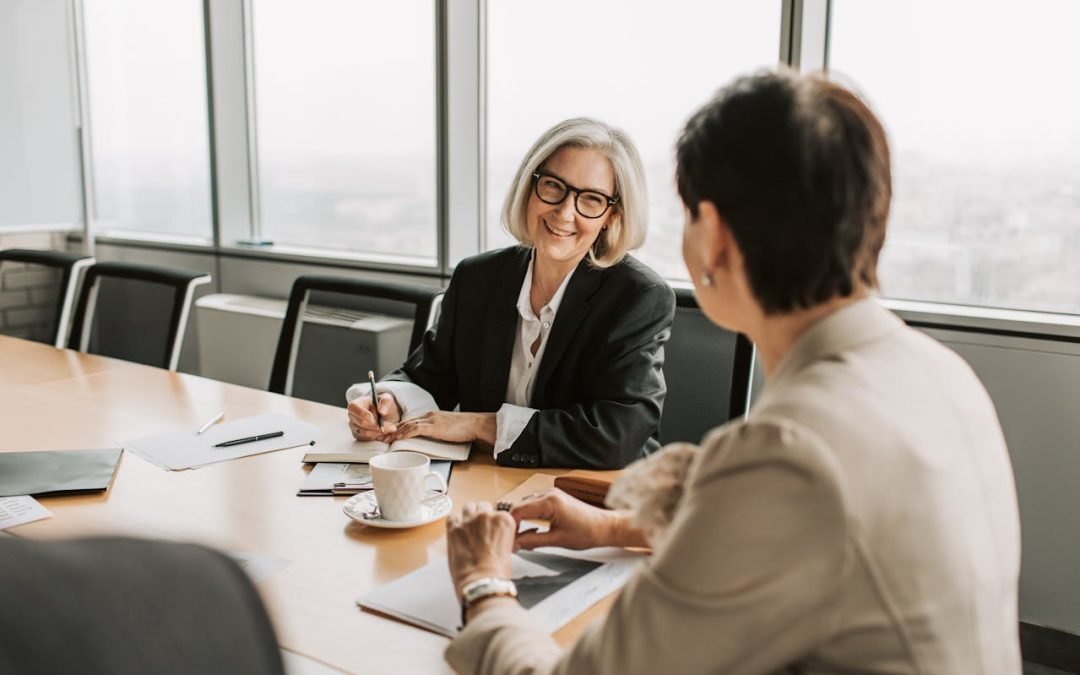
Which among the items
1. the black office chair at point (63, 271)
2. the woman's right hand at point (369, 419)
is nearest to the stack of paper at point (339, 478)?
the woman's right hand at point (369, 419)

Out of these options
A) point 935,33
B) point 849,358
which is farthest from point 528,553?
point 935,33

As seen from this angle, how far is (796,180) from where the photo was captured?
77 cm

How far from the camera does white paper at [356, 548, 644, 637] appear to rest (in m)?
1.12

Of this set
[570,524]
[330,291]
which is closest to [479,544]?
[570,524]

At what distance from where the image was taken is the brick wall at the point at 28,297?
4183 millimetres

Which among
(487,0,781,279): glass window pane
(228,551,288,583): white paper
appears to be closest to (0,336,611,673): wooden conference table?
(228,551,288,583): white paper

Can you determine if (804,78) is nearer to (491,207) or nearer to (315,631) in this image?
(315,631)

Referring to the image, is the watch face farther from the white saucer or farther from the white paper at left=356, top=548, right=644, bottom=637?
the white saucer

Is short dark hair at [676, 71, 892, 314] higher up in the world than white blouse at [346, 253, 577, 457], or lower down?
higher up

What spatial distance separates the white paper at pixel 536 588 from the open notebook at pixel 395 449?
0.43 meters

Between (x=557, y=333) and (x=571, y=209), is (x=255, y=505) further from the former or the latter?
(x=571, y=209)

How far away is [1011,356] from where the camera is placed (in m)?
2.48

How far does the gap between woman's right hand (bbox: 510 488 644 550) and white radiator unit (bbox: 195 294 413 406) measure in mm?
2101

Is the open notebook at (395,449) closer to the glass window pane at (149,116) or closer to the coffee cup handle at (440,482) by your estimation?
the coffee cup handle at (440,482)
